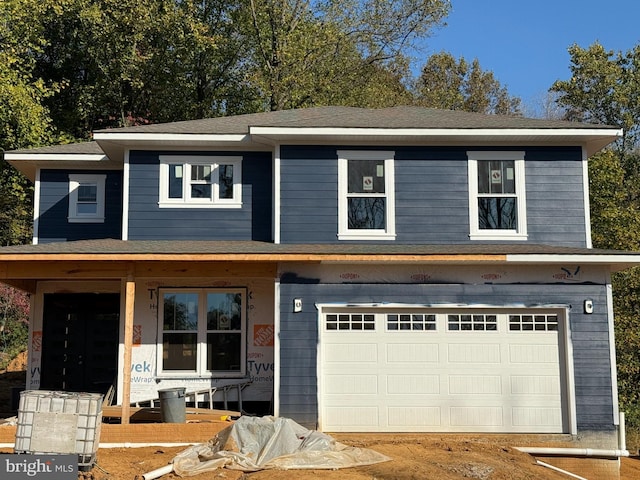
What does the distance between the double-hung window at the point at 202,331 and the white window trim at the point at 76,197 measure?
2.62 metres

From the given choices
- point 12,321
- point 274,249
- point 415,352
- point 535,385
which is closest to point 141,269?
point 274,249

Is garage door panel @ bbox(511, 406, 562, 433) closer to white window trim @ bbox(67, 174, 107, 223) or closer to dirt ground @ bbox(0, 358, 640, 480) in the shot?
dirt ground @ bbox(0, 358, 640, 480)

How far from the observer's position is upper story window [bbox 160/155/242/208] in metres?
14.5

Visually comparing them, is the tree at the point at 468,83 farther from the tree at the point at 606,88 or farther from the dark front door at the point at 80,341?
the dark front door at the point at 80,341

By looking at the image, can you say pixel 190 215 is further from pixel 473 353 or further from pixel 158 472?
pixel 473 353

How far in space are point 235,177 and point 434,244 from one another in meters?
4.23

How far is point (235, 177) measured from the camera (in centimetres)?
1466

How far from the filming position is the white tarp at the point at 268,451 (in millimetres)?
10367

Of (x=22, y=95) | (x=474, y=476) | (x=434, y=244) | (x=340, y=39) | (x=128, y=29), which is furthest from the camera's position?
(x=340, y=39)

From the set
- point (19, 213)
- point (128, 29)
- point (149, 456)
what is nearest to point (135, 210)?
point (149, 456)

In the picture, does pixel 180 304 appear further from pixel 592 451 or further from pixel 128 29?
pixel 128 29

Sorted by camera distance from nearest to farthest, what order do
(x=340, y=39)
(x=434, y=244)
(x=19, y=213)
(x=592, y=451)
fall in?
(x=592, y=451), (x=434, y=244), (x=19, y=213), (x=340, y=39)

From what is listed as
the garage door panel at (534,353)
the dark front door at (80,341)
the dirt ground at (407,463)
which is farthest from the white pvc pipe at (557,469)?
the dark front door at (80,341)

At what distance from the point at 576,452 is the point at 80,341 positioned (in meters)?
10.4
